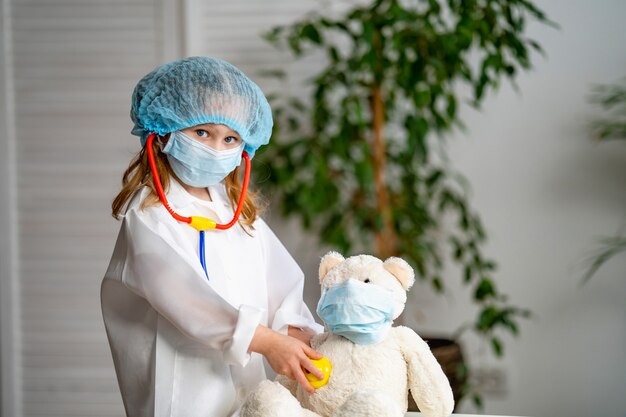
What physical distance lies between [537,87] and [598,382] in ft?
3.56

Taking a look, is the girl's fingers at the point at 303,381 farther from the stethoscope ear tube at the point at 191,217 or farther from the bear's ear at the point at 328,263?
the stethoscope ear tube at the point at 191,217

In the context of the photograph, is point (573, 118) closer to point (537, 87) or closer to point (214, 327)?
point (537, 87)

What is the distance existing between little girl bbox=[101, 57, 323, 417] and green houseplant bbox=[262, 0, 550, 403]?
97cm

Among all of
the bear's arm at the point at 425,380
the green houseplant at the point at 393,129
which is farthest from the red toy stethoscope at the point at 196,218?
the green houseplant at the point at 393,129

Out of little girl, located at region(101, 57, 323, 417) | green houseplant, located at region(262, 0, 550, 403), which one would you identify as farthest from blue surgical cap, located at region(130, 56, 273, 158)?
green houseplant, located at region(262, 0, 550, 403)

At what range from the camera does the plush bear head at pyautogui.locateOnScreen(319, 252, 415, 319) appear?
1042 millimetres

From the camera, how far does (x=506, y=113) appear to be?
8.41 feet

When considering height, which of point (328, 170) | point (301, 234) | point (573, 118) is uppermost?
point (573, 118)

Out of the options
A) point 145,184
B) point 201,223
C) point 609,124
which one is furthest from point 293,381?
point 609,124

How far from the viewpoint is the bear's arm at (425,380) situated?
1.05 metres

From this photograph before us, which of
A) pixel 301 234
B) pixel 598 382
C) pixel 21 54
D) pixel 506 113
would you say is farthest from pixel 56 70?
pixel 598 382

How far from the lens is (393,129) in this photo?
2.54 meters

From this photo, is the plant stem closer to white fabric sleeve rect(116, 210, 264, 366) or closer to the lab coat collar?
the lab coat collar

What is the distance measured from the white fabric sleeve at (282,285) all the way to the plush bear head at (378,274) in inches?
7.8
